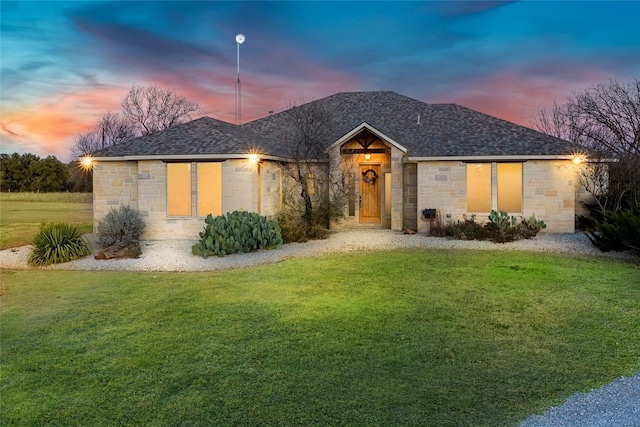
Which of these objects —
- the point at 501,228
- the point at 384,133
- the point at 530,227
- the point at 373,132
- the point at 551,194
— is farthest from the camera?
the point at 384,133

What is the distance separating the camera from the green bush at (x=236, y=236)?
14328 millimetres

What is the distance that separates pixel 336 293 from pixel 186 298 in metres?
2.82

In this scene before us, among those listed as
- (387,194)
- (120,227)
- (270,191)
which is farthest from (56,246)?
(387,194)

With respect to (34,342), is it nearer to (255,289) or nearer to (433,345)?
(255,289)

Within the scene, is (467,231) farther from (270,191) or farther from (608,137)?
(608,137)

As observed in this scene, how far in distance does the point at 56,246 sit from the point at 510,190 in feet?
54.3

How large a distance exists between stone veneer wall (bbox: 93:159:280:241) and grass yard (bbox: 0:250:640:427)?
6632mm

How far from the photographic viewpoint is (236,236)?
1462 centimetres

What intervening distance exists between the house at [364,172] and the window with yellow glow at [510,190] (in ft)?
0.15

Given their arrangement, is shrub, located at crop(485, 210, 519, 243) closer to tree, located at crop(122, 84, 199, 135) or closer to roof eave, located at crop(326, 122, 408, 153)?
roof eave, located at crop(326, 122, 408, 153)

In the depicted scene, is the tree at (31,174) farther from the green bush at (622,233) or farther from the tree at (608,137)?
the green bush at (622,233)

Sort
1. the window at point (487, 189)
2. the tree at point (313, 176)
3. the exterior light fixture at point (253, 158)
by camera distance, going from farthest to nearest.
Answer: the tree at point (313, 176)
the window at point (487, 189)
the exterior light fixture at point (253, 158)

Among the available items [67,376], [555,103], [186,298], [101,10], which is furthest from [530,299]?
[555,103]

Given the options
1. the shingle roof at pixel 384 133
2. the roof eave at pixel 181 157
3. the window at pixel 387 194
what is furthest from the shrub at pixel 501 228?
the roof eave at pixel 181 157
